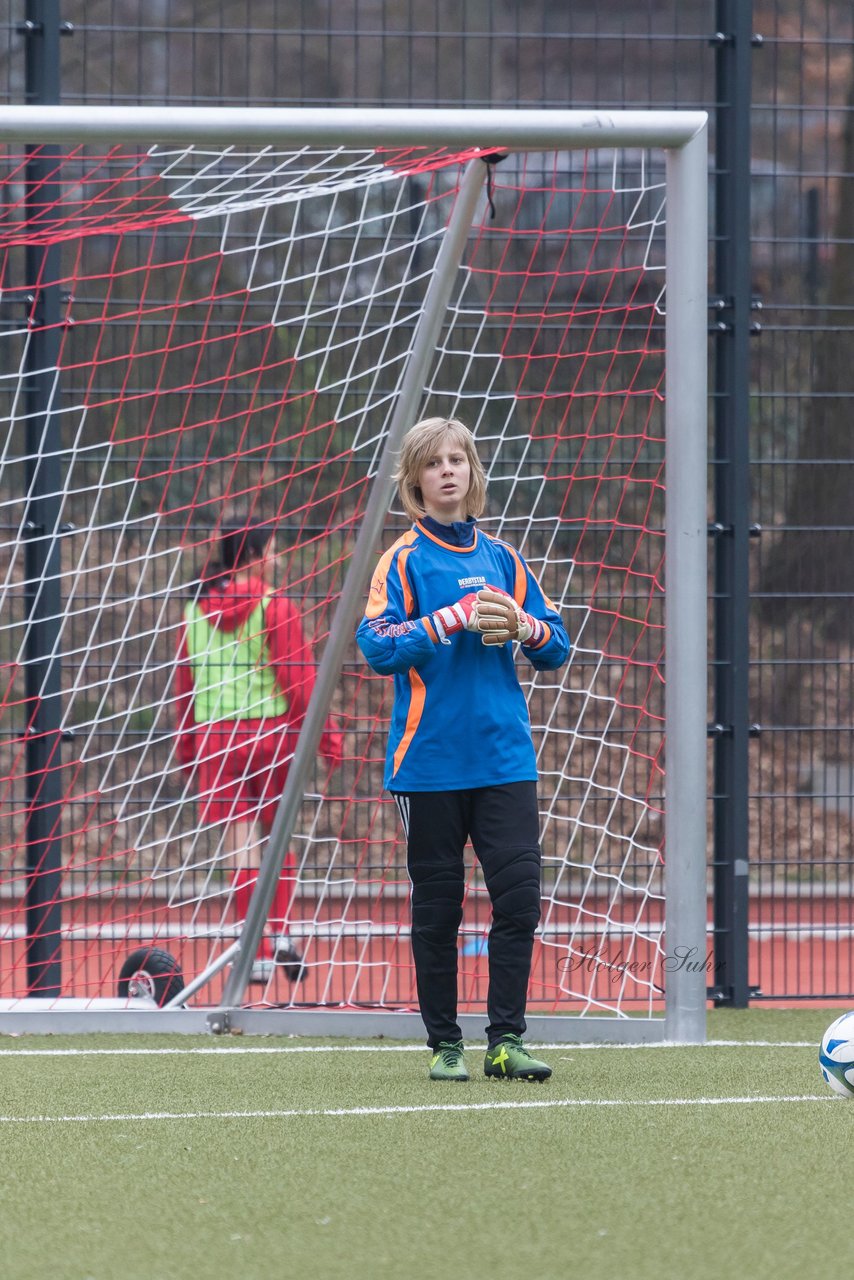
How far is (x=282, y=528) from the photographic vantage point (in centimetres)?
600

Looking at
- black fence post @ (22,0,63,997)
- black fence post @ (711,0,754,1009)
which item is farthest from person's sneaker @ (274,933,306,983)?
black fence post @ (711,0,754,1009)

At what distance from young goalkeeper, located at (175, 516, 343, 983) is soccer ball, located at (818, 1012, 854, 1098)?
7.85 feet

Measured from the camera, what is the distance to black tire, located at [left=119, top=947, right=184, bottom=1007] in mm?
5883

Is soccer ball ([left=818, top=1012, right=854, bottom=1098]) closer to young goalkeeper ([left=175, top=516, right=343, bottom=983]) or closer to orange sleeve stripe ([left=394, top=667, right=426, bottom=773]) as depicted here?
orange sleeve stripe ([left=394, top=667, right=426, bottom=773])

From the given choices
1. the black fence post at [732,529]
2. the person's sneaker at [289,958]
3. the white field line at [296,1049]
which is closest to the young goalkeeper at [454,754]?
the white field line at [296,1049]

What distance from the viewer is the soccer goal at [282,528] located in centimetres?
596

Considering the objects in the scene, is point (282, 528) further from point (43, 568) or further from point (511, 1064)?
point (511, 1064)

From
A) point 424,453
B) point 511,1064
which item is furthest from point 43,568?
point 511,1064

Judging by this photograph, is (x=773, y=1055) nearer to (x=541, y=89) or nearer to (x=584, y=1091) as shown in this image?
(x=584, y=1091)

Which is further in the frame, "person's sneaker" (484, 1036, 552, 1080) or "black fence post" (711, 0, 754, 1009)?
"black fence post" (711, 0, 754, 1009)

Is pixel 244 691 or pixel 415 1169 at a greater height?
pixel 244 691

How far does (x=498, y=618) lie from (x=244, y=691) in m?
2.24

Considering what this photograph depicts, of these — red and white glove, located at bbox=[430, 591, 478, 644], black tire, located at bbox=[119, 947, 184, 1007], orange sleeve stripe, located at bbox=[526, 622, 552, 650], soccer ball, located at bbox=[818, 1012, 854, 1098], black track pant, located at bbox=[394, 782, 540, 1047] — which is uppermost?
red and white glove, located at bbox=[430, 591, 478, 644]

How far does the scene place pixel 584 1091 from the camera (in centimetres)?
416
